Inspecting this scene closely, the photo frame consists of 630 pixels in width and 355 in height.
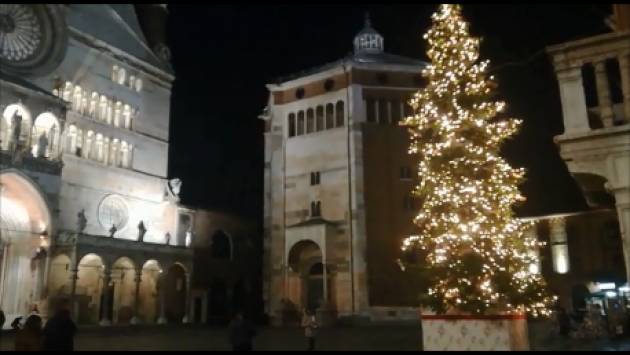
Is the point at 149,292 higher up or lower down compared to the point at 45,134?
lower down

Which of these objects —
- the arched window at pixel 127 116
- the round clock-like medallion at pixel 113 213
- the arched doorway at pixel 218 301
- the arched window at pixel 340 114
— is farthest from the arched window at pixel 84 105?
the arched window at pixel 340 114

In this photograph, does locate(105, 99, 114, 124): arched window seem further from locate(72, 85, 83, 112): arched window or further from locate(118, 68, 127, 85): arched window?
locate(72, 85, 83, 112): arched window

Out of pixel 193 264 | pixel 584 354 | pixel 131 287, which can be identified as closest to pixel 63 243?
pixel 131 287

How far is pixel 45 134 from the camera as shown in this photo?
30797 millimetres

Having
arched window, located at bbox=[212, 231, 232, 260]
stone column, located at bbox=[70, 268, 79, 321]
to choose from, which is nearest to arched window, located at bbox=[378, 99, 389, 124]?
arched window, located at bbox=[212, 231, 232, 260]

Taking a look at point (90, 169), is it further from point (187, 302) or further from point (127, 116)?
point (187, 302)

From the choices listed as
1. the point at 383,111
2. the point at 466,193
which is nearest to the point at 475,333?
the point at 466,193

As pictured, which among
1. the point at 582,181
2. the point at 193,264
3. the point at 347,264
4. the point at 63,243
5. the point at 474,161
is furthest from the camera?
the point at 193,264

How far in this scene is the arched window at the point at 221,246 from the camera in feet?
145

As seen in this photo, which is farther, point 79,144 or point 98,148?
point 98,148

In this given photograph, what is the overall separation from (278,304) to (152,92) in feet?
59.8

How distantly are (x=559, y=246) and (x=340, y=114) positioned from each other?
1761 cm

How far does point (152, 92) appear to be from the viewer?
42.2 metres

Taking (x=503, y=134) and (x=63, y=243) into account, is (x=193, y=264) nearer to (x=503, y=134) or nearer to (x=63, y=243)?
(x=63, y=243)
